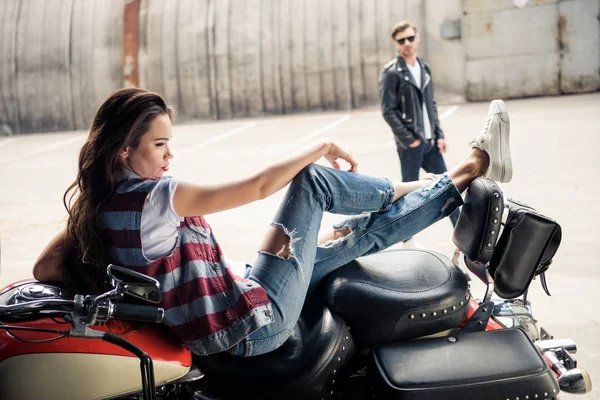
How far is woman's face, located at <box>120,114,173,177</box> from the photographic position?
2516mm

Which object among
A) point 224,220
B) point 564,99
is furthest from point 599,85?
point 224,220

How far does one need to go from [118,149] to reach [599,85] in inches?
470

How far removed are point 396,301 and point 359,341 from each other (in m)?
0.20

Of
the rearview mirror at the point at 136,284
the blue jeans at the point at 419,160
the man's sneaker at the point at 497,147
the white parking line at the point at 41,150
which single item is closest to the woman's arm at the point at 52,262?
the rearview mirror at the point at 136,284

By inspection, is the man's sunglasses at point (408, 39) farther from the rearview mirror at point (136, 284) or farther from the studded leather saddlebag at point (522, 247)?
the rearview mirror at point (136, 284)

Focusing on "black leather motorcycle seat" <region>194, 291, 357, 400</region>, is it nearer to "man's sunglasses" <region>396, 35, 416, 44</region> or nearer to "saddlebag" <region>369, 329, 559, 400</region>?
"saddlebag" <region>369, 329, 559, 400</region>

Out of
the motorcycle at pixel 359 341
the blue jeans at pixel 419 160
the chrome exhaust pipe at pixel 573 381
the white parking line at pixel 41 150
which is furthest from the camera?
the white parking line at pixel 41 150

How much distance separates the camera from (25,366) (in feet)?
7.05

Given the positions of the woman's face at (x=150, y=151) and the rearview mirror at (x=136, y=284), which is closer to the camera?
the rearview mirror at (x=136, y=284)

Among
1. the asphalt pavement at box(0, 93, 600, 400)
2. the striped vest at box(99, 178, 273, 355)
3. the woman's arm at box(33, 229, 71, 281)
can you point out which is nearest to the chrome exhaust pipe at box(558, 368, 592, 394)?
the asphalt pavement at box(0, 93, 600, 400)

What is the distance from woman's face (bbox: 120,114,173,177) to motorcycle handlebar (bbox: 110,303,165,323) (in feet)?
2.35

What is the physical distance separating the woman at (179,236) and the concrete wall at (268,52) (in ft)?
36.5

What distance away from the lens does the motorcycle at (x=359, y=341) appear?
2.15m

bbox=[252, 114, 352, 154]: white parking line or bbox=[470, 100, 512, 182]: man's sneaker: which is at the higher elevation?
bbox=[470, 100, 512, 182]: man's sneaker
